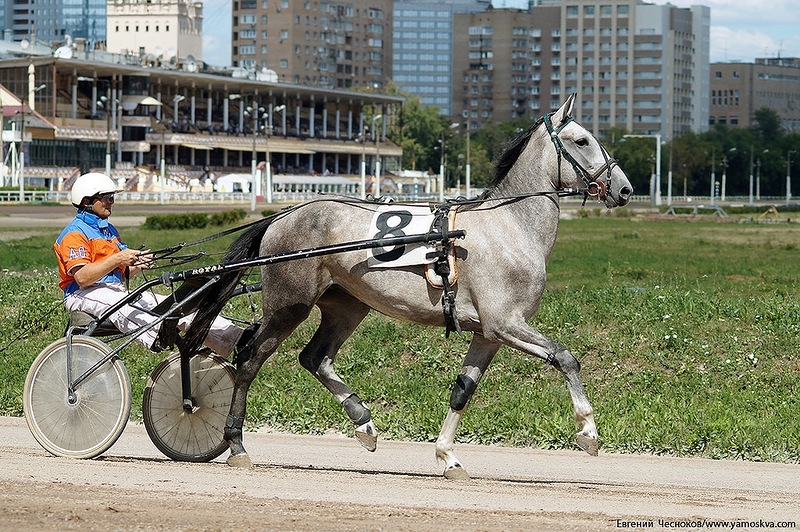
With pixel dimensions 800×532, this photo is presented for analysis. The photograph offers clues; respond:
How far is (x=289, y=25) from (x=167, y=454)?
179m

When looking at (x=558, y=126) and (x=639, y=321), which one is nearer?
(x=558, y=126)

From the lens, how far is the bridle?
9164 mm

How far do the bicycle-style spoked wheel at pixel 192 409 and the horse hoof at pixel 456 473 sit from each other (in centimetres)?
181

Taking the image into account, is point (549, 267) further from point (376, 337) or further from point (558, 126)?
point (558, 126)

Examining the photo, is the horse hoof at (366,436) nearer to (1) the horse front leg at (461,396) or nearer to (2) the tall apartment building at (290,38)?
(1) the horse front leg at (461,396)

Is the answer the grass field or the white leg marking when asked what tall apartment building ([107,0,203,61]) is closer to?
the grass field

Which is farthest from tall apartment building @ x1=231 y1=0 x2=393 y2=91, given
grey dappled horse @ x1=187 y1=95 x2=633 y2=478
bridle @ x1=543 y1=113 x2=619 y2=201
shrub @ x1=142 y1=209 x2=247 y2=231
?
bridle @ x1=543 y1=113 x2=619 y2=201

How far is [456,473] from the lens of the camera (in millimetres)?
8977

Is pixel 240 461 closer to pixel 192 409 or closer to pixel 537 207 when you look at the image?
pixel 192 409

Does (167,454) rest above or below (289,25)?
below

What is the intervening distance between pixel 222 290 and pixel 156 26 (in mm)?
143448

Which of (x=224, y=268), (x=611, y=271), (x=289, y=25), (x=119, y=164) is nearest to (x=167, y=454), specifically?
(x=224, y=268)

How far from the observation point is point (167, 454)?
9.70 meters

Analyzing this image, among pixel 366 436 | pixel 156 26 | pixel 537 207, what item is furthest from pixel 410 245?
pixel 156 26
